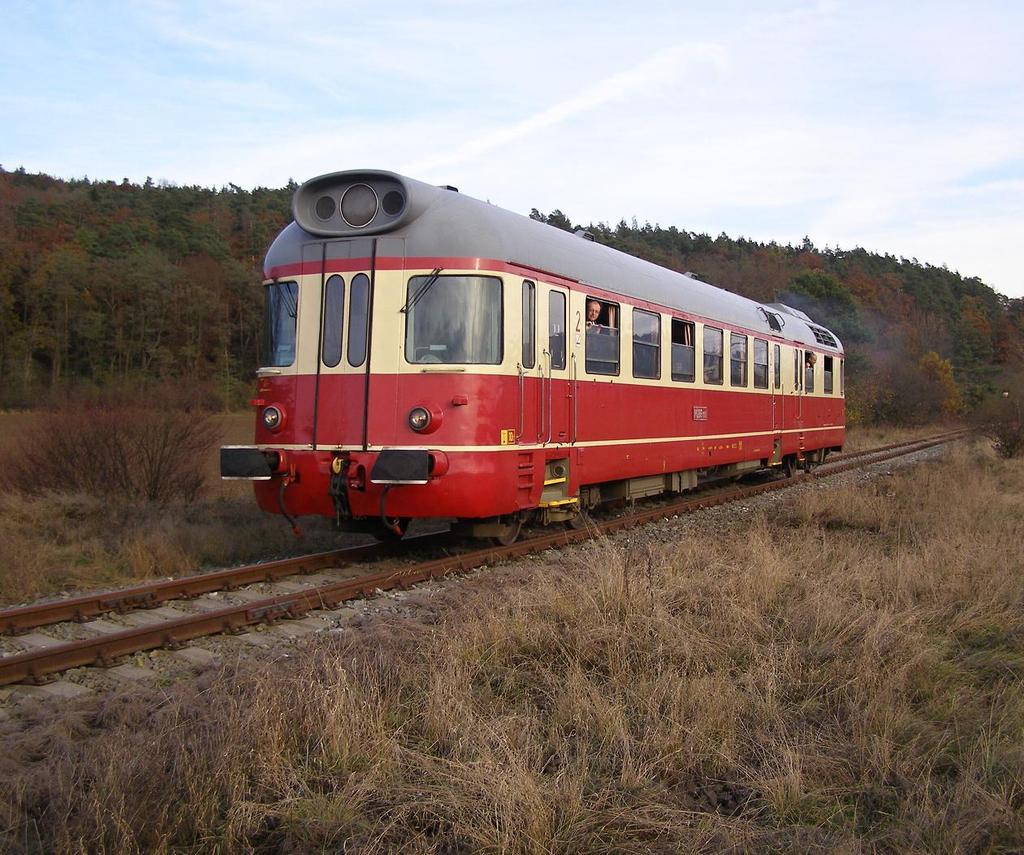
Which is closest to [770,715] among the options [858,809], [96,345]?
[858,809]

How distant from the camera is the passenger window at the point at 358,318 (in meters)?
7.98

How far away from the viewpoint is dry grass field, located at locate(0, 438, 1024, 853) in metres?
3.01

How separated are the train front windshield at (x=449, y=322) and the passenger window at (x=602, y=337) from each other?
6.63ft

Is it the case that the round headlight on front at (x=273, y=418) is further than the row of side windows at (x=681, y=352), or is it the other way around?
the row of side windows at (x=681, y=352)

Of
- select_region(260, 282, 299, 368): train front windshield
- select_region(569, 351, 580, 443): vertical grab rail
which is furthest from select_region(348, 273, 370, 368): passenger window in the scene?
select_region(569, 351, 580, 443): vertical grab rail

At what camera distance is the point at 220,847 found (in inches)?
114

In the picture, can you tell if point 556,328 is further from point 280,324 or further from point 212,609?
point 212,609

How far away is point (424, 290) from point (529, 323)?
114 cm

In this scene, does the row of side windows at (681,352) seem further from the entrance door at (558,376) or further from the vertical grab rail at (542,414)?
the vertical grab rail at (542,414)

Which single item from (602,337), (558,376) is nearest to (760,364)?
(602,337)

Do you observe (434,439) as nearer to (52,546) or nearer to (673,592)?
(673,592)

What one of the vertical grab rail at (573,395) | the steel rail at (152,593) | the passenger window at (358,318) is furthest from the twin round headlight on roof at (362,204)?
the steel rail at (152,593)

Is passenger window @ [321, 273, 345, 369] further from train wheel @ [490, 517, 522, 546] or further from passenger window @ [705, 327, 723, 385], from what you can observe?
passenger window @ [705, 327, 723, 385]

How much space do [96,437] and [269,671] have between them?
9958 mm
